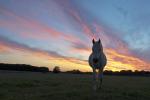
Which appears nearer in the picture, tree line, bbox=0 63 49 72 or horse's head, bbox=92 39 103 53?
horse's head, bbox=92 39 103 53

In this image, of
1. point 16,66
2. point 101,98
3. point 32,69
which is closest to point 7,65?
point 16,66

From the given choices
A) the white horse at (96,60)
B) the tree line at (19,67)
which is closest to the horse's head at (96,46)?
the white horse at (96,60)

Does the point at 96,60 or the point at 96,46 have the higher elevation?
the point at 96,46

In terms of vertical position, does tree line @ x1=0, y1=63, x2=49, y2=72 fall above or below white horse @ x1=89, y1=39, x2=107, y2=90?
above

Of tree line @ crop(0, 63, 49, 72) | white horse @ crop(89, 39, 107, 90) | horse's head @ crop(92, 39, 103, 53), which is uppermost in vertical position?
tree line @ crop(0, 63, 49, 72)

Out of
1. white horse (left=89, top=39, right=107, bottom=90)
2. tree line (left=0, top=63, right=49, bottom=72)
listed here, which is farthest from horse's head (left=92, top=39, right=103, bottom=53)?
tree line (left=0, top=63, right=49, bottom=72)

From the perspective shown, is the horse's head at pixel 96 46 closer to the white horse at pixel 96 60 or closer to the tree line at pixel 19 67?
the white horse at pixel 96 60

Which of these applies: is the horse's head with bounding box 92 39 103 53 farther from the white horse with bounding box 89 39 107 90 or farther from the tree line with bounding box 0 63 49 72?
the tree line with bounding box 0 63 49 72

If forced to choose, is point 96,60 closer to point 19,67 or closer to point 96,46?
point 96,46

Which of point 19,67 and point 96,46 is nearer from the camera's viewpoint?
point 96,46

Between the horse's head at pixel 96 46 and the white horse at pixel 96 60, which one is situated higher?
the horse's head at pixel 96 46

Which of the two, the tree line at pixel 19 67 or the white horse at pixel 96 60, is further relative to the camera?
the tree line at pixel 19 67

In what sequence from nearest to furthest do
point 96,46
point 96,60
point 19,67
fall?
1. point 96,46
2. point 96,60
3. point 19,67

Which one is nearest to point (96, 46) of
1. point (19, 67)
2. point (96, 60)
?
point (96, 60)
